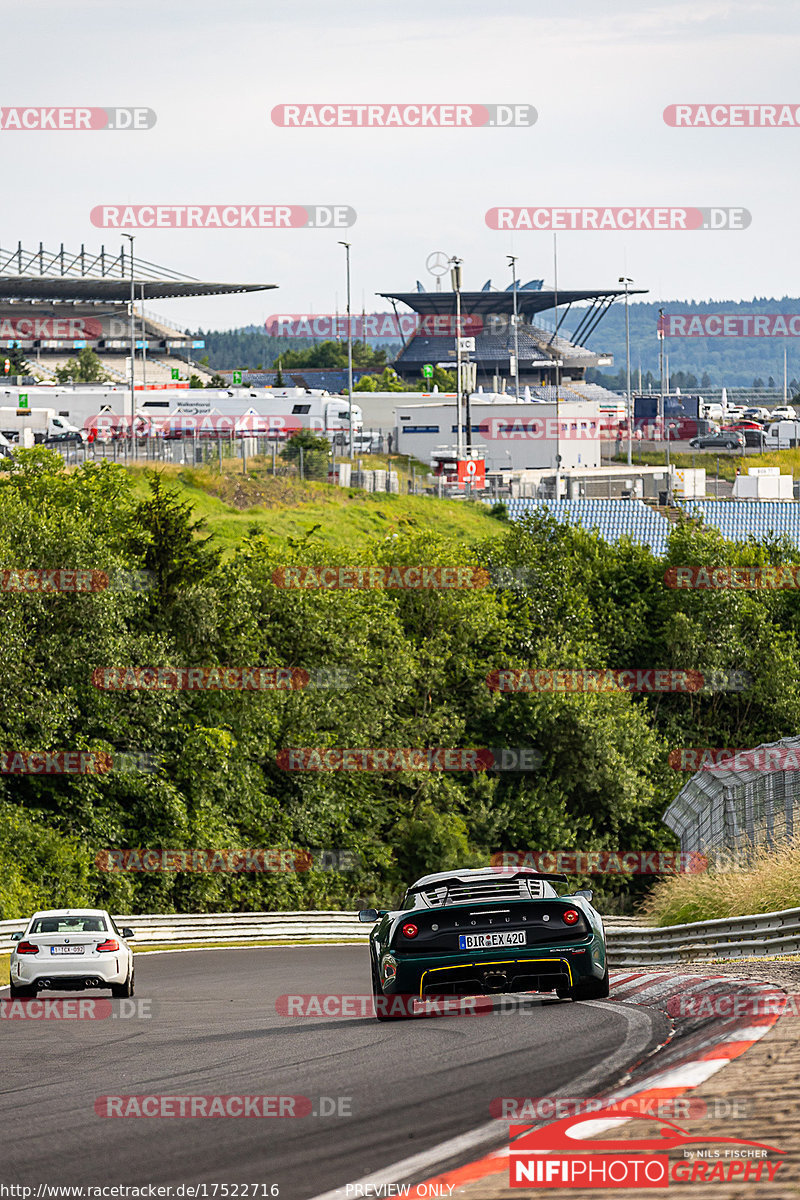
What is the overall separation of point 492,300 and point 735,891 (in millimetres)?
166872

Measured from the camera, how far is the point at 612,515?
70.1 m

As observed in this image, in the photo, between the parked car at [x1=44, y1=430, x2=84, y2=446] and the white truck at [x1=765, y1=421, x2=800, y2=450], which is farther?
the white truck at [x1=765, y1=421, x2=800, y2=450]

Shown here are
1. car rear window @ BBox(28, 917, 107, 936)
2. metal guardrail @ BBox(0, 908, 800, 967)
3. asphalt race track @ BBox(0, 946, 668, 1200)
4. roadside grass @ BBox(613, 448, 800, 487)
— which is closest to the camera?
asphalt race track @ BBox(0, 946, 668, 1200)

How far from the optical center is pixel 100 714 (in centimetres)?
3534

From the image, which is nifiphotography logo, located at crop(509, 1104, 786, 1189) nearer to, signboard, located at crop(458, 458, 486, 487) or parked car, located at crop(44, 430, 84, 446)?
signboard, located at crop(458, 458, 486, 487)

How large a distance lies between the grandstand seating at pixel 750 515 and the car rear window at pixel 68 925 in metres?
54.7

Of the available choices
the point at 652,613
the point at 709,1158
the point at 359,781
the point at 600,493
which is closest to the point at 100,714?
the point at 359,781

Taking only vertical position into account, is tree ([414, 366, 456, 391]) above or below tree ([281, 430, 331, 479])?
above

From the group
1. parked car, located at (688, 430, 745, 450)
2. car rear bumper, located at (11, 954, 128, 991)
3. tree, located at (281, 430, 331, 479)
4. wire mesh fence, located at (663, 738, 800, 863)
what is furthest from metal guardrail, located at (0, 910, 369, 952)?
parked car, located at (688, 430, 745, 450)

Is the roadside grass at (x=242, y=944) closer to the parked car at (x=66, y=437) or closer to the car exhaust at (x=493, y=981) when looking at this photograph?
the car exhaust at (x=493, y=981)

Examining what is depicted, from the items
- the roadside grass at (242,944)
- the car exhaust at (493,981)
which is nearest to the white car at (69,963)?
the car exhaust at (493,981)

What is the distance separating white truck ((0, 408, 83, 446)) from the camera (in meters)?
A: 75.0

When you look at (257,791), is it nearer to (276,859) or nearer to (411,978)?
(276,859)

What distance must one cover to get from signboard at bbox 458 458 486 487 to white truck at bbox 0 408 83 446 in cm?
1943
